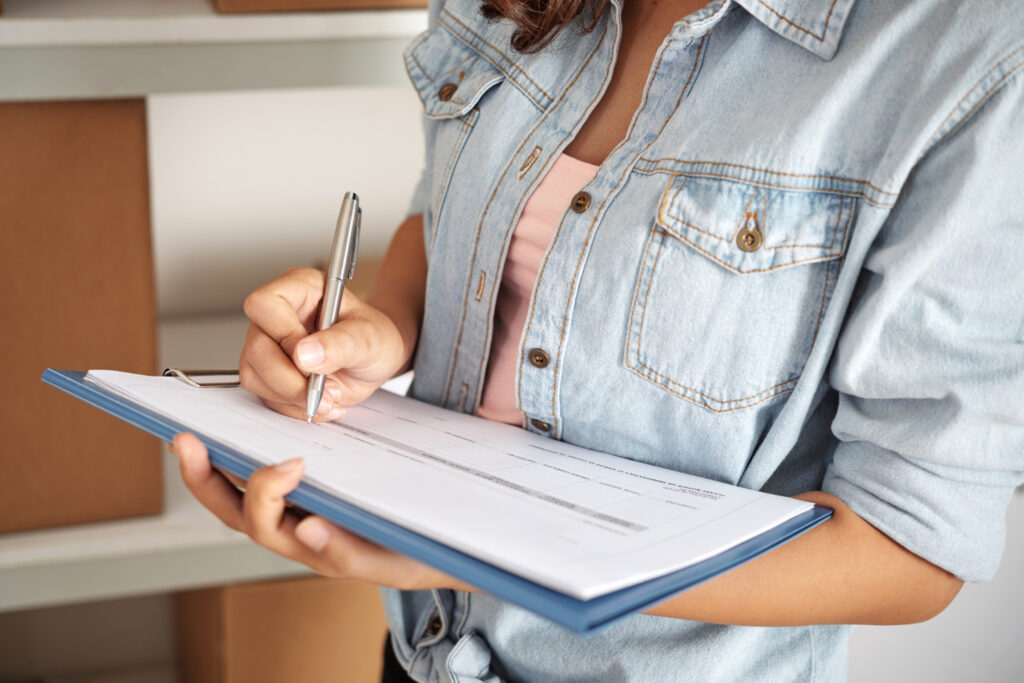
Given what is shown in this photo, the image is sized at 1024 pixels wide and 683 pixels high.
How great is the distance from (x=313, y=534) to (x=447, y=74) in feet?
1.32

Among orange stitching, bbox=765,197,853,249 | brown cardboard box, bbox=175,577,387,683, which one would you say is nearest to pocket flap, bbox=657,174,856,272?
orange stitching, bbox=765,197,853,249

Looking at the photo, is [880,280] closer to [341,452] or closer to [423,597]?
[341,452]

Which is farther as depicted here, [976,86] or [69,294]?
[69,294]

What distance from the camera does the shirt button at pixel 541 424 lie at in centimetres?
58

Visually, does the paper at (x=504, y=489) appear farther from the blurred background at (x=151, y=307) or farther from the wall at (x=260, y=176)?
the wall at (x=260, y=176)

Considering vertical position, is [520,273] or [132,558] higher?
[520,273]

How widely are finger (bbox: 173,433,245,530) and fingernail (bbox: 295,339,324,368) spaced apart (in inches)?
3.1

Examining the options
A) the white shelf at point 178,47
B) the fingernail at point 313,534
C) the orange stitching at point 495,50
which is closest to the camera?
the fingernail at point 313,534

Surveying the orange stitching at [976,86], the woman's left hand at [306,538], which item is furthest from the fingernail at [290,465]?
the orange stitching at [976,86]

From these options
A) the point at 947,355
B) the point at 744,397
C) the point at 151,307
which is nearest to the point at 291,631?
the point at 151,307

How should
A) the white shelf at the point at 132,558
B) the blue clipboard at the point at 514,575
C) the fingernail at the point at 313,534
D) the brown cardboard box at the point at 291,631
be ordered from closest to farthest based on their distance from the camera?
the blue clipboard at the point at 514,575, the fingernail at the point at 313,534, the white shelf at the point at 132,558, the brown cardboard box at the point at 291,631

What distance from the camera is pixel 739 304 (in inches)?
19.6

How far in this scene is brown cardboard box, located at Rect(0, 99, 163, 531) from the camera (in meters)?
0.82

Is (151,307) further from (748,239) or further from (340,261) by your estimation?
(748,239)
